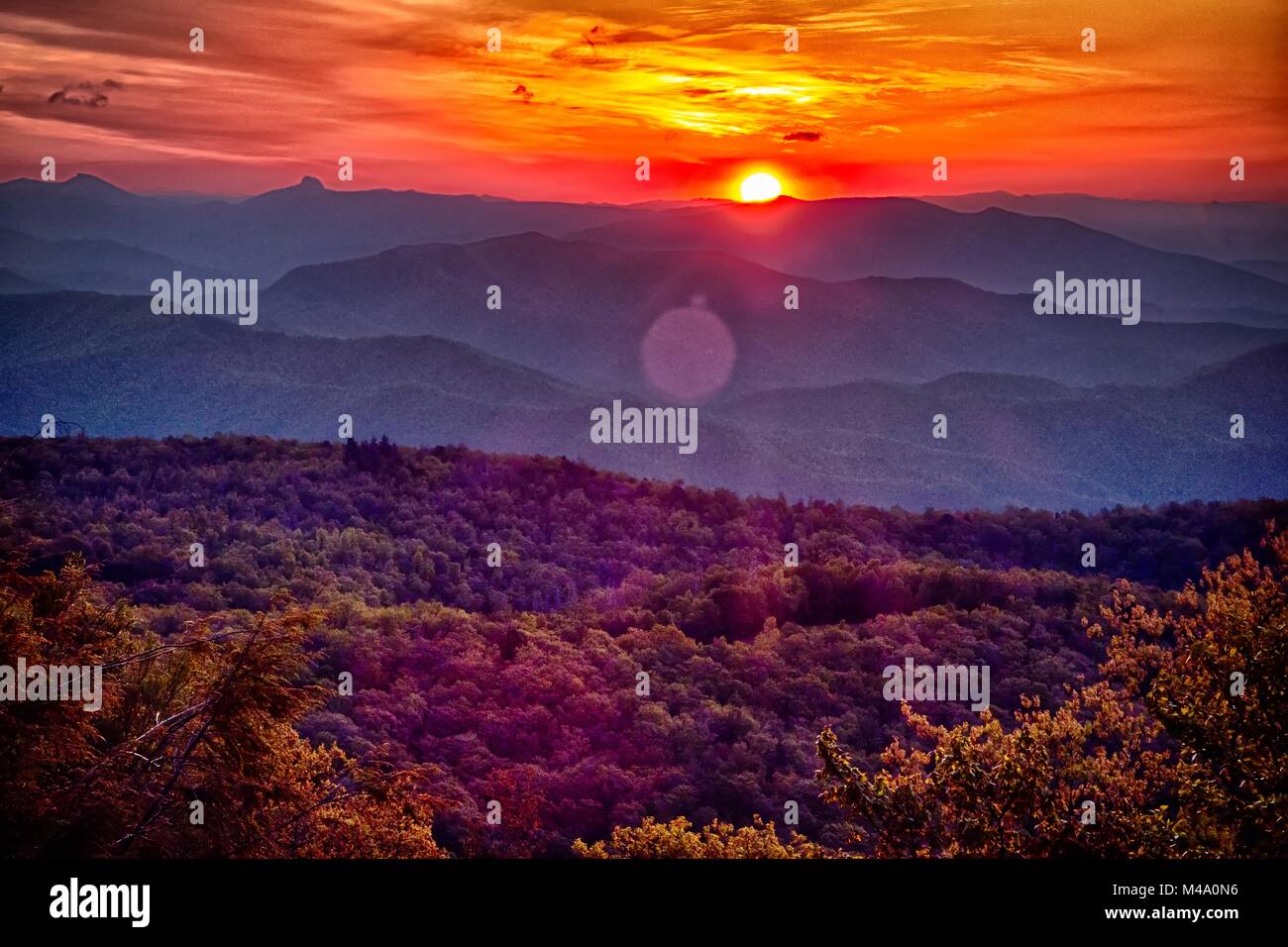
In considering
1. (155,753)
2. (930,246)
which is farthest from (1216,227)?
(155,753)

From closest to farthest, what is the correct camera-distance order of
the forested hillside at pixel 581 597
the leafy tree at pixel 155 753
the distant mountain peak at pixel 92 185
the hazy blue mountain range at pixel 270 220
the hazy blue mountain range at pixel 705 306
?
the leafy tree at pixel 155 753 < the forested hillside at pixel 581 597 < the hazy blue mountain range at pixel 705 306 < the hazy blue mountain range at pixel 270 220 < the distant mountain peak at pixel 92 185

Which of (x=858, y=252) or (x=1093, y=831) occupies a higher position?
(x=858, y=252)

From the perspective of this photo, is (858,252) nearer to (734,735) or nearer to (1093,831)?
(734,735)

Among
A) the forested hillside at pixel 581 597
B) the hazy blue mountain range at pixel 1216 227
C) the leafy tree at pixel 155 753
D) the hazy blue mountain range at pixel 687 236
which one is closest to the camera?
the leafy tree at pixel 155 753

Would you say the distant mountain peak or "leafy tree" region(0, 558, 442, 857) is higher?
the distant mountain peak

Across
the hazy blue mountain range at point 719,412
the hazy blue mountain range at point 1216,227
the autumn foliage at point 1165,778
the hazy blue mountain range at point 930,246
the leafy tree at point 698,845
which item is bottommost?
the leafy tree at point 698,845

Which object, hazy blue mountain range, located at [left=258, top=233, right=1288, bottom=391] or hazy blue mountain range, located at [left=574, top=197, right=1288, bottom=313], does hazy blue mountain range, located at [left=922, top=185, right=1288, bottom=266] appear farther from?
hazy blue mountain range, located at [left=258, top=233, right=1288, bottom=391]

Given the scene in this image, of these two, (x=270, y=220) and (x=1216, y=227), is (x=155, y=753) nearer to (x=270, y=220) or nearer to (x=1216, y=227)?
(x=1216, y=227)

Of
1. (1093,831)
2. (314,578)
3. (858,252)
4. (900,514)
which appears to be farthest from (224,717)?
(858,252)

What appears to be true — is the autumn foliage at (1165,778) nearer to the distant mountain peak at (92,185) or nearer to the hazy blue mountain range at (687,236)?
the hazy blue mountain range at (687,236)

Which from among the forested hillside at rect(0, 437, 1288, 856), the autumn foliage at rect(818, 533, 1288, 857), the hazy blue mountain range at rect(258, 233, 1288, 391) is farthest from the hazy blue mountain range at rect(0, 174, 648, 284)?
the autumn foliage at rect(818, 533, 1288, 857)

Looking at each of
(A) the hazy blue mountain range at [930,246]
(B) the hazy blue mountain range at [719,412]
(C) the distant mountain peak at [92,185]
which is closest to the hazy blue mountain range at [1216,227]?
(B) the hazy blue mountain range at [719,412]
